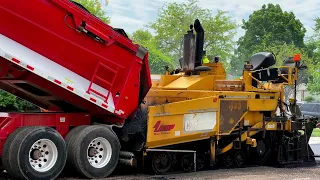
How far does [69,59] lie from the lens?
25.1ft

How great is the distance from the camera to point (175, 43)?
4838 cm

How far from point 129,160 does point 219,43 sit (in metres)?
39.8

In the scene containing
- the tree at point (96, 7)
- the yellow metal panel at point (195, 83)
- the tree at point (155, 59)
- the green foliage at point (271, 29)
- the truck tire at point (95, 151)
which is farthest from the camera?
the green foliage at point (271, 29)

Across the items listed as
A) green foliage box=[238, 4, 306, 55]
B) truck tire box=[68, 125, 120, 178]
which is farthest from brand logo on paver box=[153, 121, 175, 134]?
green foliage box=[238, 4, 306, 55]

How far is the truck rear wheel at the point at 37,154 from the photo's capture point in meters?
7.04

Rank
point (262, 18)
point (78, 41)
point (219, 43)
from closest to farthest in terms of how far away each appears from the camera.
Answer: point (78, 41) < point (219, 43) < point (262, 18)

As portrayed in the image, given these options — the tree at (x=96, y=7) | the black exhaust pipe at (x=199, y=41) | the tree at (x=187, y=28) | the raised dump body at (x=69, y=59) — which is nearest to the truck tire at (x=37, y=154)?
the raised dump body at (x=69, y=59)

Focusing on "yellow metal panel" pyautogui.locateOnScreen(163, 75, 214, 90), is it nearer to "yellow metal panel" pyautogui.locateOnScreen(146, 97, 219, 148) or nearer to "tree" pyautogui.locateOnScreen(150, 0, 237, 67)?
"yellow metal panel" pyautogui.locateOnScreen(146, 97, 219, 148)

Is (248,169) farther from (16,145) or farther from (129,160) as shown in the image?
(16,145)

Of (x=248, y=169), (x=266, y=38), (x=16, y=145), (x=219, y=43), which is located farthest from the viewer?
(x=266, y=38)

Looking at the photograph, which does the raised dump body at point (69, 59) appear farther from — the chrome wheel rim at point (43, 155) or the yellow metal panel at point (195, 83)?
the yellow metal panel at point (195, 83)

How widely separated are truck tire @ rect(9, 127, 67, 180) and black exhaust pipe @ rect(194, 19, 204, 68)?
12.7 feet

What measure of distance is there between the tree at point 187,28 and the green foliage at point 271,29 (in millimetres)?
12740

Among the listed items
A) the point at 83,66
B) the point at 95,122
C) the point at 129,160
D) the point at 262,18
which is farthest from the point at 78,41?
the point at 262,18
